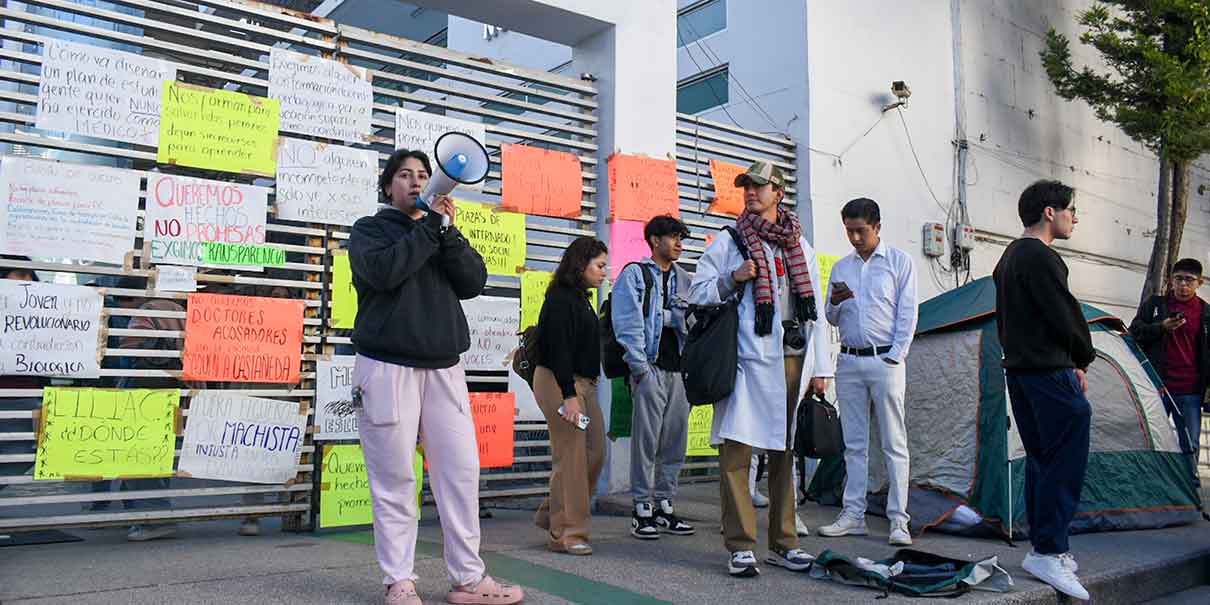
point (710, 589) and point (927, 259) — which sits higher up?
point (927, 259)

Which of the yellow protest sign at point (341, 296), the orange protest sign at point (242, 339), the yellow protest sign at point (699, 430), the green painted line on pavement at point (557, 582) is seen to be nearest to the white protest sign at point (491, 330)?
the yellow protest sign at point (341, 296)

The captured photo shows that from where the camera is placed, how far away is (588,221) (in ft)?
25.4

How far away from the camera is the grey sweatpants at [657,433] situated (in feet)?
19.9

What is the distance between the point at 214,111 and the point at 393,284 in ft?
9.13

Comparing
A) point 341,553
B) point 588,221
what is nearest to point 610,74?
point 588,221

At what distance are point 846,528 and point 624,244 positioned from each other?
289 centimetres

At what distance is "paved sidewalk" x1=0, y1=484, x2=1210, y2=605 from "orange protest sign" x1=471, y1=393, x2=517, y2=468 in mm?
578

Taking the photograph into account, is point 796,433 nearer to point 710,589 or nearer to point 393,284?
point 710,589

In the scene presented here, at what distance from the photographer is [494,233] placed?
23.0ft

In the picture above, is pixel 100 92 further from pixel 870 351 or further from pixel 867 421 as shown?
pixel 867 421

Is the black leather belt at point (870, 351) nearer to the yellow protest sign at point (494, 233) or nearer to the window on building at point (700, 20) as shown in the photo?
the yellow protest sign at point (494, 233)

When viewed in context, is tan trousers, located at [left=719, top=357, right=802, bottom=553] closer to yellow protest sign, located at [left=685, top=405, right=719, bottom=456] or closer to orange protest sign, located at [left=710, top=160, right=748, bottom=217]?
yellow protest sign, located at [left=685, top=405, right=719, bottom=456]

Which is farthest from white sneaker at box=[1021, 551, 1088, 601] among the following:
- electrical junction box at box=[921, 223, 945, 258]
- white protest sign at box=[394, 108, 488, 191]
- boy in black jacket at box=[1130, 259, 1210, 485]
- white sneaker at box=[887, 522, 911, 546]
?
electrical junction box at box=[921, 223, 945, 258]

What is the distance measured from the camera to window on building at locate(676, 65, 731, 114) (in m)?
11.4
